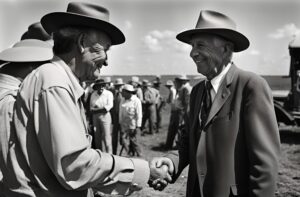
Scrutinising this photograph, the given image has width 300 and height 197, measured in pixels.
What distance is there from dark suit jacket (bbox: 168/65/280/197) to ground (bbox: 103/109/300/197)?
13.5ft

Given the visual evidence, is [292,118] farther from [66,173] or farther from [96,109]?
[66,173]

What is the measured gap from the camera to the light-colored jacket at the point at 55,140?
1.87 meters

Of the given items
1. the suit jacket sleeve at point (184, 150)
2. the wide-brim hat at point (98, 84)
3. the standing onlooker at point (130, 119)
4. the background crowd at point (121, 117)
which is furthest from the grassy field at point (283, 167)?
the suit jacket sleeve at point (184, 150)

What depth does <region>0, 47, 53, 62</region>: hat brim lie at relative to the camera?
3057 millimetres

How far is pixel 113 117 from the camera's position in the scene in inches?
447

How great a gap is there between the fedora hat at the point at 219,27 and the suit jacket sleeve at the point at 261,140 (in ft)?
1.63

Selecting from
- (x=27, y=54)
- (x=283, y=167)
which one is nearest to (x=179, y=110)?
(x=283, y=167)

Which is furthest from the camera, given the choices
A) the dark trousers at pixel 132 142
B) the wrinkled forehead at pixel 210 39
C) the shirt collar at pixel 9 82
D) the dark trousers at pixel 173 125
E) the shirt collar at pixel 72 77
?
the dark trousers at pixel 173 125

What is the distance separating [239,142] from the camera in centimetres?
262

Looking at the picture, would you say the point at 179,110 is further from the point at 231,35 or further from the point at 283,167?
the point at 231,35

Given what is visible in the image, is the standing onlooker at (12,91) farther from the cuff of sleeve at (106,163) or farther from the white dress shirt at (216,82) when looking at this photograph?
the white dress shirt at (216,82)

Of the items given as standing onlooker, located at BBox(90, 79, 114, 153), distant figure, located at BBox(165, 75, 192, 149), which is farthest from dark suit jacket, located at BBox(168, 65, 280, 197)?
distant figure, located at BBox(165, 75, 192, 149)

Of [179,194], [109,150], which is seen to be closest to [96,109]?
[109,150]

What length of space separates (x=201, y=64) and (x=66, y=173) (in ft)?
4.85
